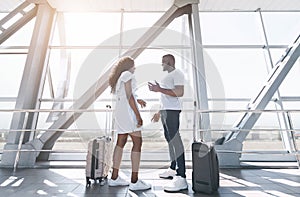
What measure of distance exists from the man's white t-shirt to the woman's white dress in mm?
229

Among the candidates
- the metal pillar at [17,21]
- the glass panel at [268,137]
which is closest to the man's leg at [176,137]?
the glass panel at [268,137]

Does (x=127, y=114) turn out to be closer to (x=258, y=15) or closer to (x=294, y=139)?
(x=294, y=139)

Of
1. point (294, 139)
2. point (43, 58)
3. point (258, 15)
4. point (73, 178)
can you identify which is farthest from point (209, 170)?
point (258, 15)

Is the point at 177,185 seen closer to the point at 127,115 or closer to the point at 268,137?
the point at 127,115

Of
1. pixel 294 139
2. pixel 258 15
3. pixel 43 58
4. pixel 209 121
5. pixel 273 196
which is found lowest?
pixel 273 196

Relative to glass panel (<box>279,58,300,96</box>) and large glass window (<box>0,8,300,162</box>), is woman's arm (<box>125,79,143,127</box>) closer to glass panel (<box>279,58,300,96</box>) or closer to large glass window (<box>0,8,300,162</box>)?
large glass window (<box>0,8,300,162</box>)

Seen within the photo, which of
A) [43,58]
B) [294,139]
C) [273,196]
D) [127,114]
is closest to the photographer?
[273,196]

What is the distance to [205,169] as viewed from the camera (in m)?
1.56

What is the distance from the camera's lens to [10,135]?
8.84ft

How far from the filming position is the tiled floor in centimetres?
155

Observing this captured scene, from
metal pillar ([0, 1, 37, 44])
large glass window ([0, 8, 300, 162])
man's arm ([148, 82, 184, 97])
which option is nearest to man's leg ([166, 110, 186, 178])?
man's arm ([148, 82, 184, 97])

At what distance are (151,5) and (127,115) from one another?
2490 mm

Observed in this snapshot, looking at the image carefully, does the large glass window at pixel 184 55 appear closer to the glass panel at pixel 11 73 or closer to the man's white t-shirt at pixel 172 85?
the glass panel at pixel 11 73

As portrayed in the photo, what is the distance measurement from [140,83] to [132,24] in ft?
7.52
